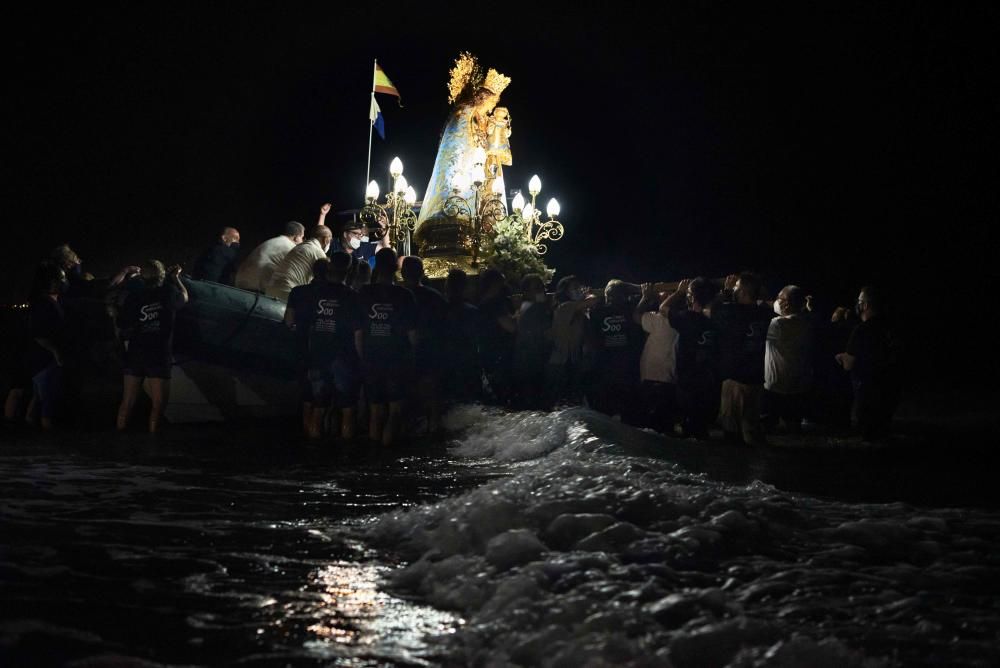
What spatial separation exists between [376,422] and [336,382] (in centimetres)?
58

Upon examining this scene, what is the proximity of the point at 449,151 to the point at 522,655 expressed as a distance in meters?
12.2

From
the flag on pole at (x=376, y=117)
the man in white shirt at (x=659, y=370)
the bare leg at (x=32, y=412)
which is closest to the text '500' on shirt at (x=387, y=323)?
the man in white shirt at (x=659, y=370)

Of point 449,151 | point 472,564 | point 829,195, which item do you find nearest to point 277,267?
point 449,151

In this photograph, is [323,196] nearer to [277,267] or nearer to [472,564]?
[277,267]

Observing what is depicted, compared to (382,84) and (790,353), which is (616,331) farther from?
(382,84)

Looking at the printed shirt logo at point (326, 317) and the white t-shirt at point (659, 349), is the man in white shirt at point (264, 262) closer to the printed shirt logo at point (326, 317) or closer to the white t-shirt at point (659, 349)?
the printed shirt logo at point (326, 317)

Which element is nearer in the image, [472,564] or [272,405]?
[472,564]

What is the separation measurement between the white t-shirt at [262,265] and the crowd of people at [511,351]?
1.46 metres

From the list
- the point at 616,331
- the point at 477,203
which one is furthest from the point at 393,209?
the point at 616,331

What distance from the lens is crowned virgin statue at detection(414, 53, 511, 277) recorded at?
1288 centimetres

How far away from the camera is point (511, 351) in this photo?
8414 millimetres

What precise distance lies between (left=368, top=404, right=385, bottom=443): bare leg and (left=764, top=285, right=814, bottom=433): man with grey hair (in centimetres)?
382

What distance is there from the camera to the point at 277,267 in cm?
949

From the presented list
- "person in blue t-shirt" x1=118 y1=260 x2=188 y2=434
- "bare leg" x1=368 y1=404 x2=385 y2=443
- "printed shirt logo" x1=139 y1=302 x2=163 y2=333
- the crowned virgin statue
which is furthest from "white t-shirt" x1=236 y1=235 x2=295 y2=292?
the crowned virgin statue
